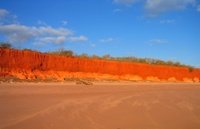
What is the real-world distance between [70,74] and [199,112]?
19.7 m

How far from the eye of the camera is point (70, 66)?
3247 cm

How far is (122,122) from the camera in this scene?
9.05 meters

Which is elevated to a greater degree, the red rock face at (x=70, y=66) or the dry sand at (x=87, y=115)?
the red rock face at (x=70, y=66)

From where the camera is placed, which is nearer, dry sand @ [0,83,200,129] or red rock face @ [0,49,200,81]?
dry sand @ [0,83,200,129]

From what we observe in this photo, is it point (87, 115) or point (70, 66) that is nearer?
point (87, 115)

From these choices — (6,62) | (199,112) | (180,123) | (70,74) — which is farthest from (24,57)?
(180,123)

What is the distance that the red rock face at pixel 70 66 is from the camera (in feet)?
85.5

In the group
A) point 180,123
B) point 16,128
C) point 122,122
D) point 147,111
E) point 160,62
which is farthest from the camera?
point 160,62

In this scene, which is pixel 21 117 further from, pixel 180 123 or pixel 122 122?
pixel 180 123

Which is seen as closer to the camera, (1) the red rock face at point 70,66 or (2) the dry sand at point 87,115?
(2) the dry sand at point 87,115

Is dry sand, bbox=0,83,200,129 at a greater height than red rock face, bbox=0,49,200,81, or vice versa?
red rock face, bbox=0,49,200,81

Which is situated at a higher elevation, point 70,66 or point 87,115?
point 70,66

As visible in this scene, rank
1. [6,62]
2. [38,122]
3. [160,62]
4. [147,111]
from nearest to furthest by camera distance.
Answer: [38,122] → [147,111] → [6,62] → [160,62]

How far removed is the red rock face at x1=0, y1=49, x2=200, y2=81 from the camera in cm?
2606
